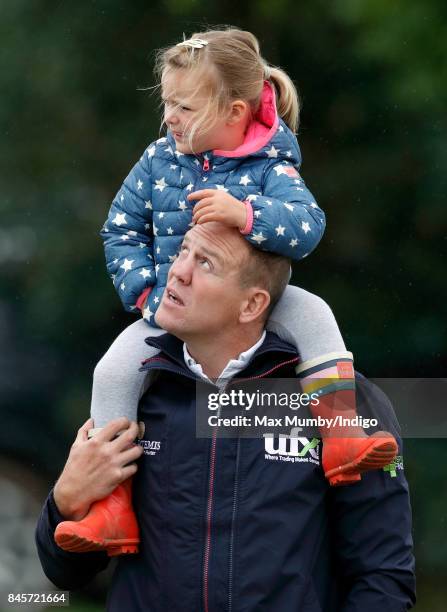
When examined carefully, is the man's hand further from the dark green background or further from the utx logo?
the dark green background

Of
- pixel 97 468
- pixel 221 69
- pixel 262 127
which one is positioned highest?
pixel 221 69

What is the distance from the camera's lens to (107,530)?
7.30 feet

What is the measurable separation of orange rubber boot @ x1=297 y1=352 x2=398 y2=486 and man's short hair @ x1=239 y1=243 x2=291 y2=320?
163 mm

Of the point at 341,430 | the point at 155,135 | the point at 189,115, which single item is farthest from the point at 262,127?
the point at 155,135

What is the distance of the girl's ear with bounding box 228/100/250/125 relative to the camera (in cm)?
241

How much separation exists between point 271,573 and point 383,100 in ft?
8.95

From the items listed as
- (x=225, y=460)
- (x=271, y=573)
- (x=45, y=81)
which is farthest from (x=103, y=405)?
(x=45, y=81)

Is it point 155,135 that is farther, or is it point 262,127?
point 155,135

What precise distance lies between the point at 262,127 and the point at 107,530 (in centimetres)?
88

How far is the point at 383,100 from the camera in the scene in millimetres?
4523

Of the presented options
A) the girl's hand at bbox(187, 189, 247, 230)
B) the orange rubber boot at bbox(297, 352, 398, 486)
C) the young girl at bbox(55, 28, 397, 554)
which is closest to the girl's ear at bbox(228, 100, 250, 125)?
the young girl at bbox(55, 28, 397, 554)

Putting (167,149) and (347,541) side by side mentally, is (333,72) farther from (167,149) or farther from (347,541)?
(347,541)

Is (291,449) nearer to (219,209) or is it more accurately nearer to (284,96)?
(219,209)

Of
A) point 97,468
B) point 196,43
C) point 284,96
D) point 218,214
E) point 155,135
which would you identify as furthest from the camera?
point 155,135
